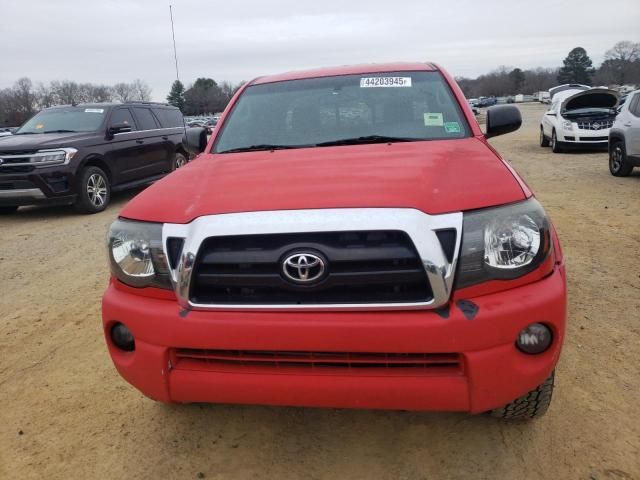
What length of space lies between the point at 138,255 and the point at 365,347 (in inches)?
41.0

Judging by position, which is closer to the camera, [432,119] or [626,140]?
[432,119]

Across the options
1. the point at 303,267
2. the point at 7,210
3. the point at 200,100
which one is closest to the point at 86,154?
the point at 7,210

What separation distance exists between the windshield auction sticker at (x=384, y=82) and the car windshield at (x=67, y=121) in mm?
6755

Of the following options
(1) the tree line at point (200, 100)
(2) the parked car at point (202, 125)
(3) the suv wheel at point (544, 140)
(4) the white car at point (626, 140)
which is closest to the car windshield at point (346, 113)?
(2) the parked car at point (202, 125)

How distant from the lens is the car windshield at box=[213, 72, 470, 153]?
3137 mm

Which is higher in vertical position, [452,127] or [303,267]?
[452,127]

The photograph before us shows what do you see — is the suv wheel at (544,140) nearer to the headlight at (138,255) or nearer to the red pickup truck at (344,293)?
the red pickup truck at (344,293)

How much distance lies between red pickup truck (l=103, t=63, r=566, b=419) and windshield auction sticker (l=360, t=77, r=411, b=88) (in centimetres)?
132

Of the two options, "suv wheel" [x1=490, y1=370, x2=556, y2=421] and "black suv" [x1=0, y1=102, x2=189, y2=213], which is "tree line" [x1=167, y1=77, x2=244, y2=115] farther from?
"suv wheel" [x1=490, y1=370, x2=556, y2=421]

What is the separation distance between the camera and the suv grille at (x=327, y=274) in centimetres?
195

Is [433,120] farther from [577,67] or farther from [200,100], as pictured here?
[577,67]

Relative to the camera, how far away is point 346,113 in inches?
130

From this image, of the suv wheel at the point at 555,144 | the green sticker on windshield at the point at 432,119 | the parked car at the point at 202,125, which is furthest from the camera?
the suv wheel at the point at 555,144

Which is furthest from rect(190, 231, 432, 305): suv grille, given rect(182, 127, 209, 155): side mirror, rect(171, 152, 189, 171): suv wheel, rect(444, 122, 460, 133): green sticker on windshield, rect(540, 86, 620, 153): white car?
rect(540, 86, 620, 153): white car
